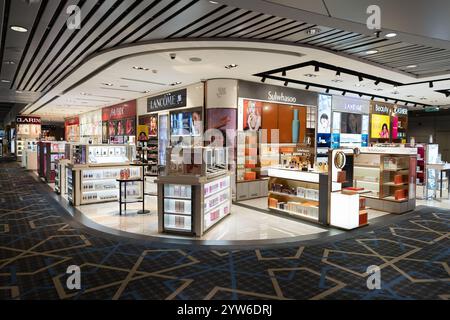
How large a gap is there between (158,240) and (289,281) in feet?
7.56

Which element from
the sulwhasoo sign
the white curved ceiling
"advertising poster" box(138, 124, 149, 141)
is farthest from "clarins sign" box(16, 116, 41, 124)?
the sulwhasoo sign

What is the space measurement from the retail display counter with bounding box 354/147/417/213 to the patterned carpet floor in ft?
5.02

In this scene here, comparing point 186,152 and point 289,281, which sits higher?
point 186,152

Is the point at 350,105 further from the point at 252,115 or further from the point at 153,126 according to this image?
the point at 153,126

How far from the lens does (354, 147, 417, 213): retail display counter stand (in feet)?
23.8

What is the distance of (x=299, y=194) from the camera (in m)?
6.77

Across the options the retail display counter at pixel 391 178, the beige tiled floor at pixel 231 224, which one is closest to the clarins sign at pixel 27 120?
the beige tiled floor at pixel 231 224

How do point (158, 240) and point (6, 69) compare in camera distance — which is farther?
point (6, 69)

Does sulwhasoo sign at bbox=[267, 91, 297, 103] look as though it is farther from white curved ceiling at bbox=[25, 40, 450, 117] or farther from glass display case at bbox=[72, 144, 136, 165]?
glass display case at bbox=[72, 144, 136, 165]

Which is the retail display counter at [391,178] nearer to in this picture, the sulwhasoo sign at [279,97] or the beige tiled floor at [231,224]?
the beige tiled floor at [231,224]

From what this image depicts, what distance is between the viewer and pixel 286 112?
992 cm

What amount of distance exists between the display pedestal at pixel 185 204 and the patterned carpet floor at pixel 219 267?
2.24 ft

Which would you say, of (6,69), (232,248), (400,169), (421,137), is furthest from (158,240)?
(421,137)
